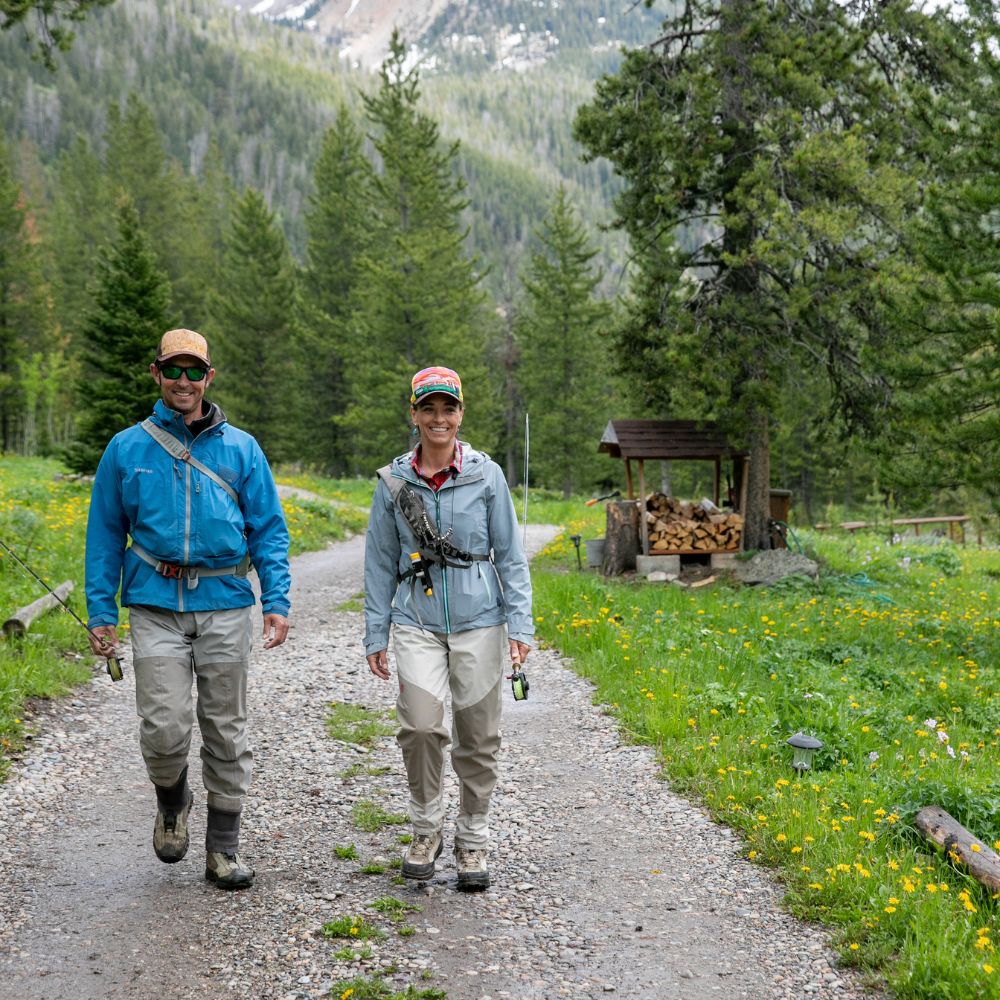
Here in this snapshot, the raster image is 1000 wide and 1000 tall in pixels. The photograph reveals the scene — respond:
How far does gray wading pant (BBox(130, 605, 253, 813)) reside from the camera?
4.25 metres

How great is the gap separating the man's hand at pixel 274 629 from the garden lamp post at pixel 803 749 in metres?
3.24

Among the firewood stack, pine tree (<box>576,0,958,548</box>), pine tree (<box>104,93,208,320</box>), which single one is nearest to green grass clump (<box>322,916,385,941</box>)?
pine tree (<box>576,0,958,548</box>)

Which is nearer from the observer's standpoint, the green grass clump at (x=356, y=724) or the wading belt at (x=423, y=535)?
the wading belt at (x=423, y=535)

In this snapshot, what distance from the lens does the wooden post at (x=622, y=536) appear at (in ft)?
49.6

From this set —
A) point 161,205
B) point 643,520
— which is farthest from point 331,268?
point 643,520

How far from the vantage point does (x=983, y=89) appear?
31.0ft

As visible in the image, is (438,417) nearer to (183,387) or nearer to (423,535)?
(423,535)

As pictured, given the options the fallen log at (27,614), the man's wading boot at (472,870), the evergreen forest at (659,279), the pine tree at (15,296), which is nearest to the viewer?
the man's wading boot at (472,870)

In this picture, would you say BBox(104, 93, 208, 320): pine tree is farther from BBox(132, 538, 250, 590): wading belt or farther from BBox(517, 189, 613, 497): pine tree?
BBox(132, 538, 250, 590): wading belt

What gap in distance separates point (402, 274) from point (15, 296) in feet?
76.7

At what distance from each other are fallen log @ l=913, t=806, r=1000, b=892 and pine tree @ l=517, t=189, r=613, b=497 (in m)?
38.2

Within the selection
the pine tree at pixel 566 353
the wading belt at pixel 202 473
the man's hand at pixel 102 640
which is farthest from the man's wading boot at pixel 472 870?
the pine tree at pixel 566 353

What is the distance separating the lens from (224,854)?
4.52m

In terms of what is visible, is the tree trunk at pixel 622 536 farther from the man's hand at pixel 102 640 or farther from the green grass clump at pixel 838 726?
the man's hand at pixel 102 640
